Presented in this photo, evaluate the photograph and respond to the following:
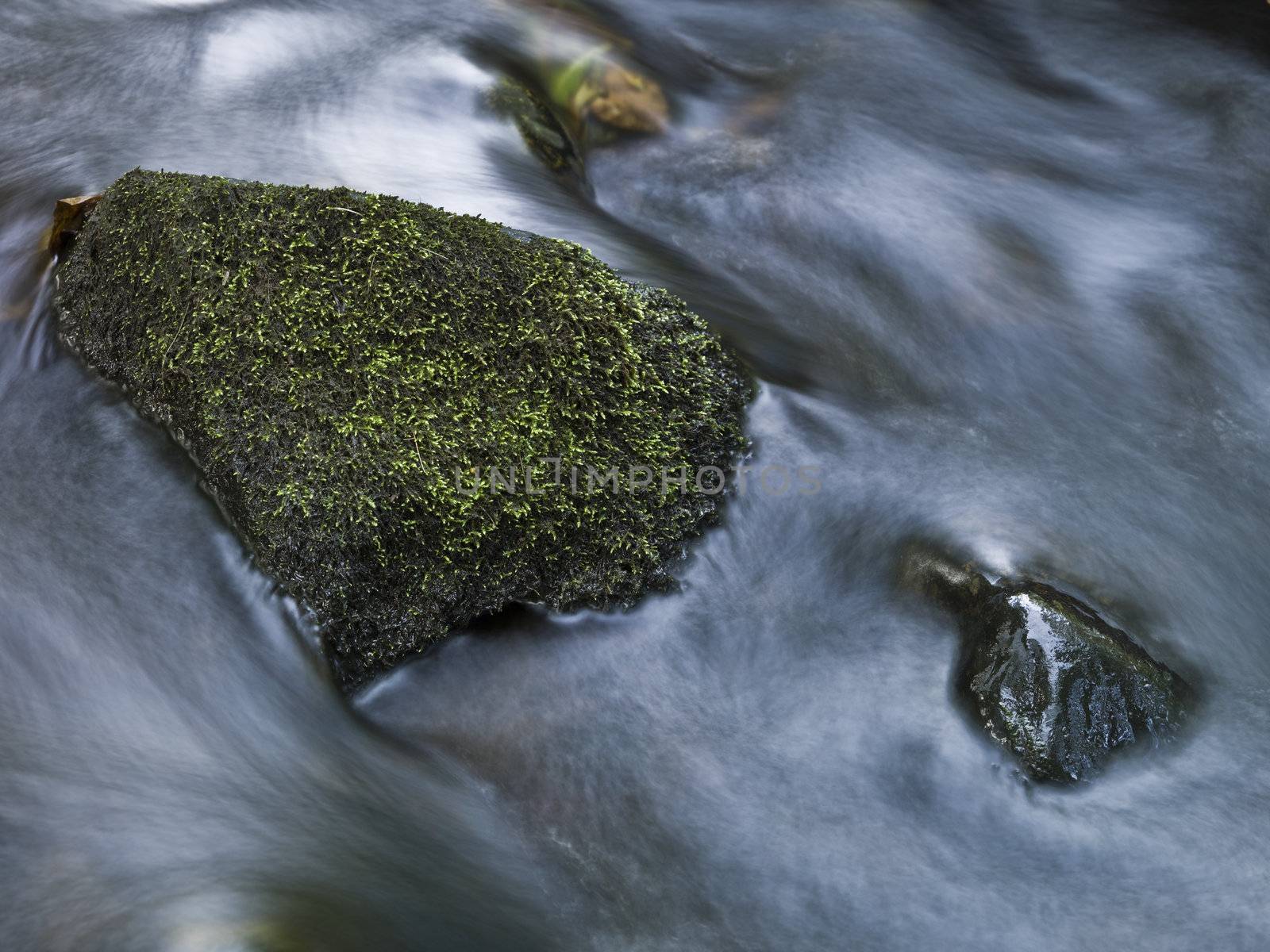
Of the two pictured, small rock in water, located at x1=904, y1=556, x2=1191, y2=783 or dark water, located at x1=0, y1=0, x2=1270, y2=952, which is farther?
small rock in water, located at x1=904, y1=556, x2=1191, y2=783

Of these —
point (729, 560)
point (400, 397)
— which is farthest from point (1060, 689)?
point (400, 397)

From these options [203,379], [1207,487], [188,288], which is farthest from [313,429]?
[1207,487]

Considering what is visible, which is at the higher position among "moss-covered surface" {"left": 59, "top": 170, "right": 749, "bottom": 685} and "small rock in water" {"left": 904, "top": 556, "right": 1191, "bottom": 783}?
"moss-covered surface" {"left": 59, "top": 170, "right": 749, "bottom": 685}

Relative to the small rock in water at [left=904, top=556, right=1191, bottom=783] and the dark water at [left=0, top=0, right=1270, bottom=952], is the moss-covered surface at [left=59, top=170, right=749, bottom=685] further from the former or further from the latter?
the small rock in water at [left=904, top=556, right=1191, bottom=783]

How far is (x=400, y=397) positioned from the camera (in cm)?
342

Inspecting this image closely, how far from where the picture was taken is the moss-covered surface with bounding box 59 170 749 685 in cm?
335

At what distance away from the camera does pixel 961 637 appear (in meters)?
3.47

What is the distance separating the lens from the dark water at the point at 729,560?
2883 mm

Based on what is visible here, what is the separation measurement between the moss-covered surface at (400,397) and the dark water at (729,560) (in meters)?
0.17

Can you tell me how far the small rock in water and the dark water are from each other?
0.10 meters

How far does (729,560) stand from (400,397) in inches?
47.3

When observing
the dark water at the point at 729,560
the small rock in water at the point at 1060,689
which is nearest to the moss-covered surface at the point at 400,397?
the dark water at the point at 729,560

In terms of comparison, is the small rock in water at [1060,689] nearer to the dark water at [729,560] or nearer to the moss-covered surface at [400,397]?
the dark water at [729,560]

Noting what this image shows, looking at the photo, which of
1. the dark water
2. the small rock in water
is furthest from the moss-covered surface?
the small rock in water
